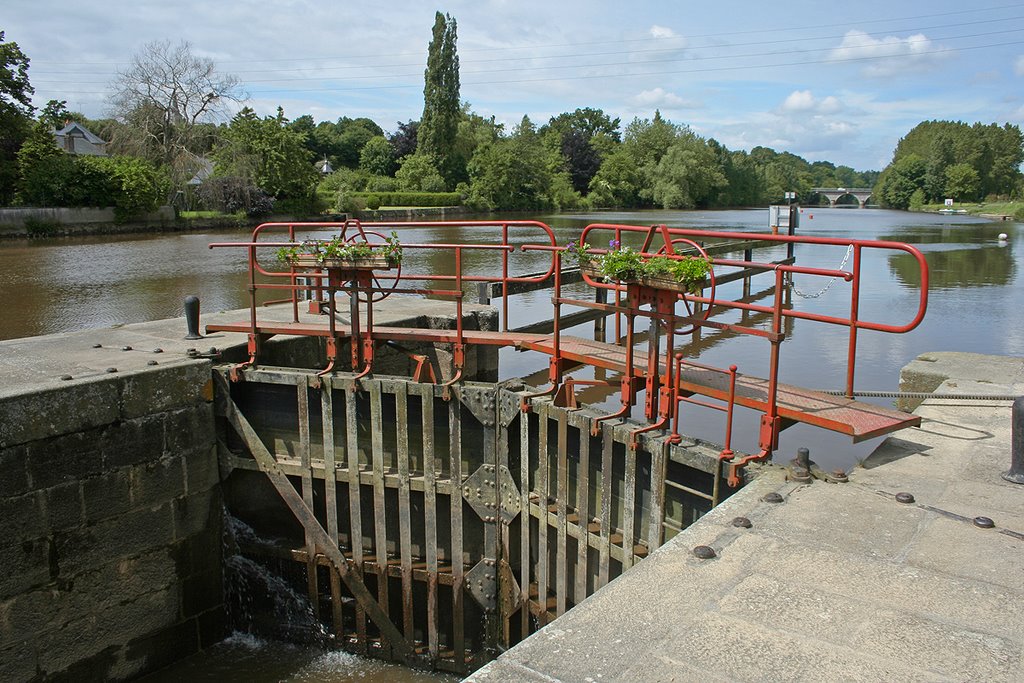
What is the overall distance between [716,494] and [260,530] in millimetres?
4865

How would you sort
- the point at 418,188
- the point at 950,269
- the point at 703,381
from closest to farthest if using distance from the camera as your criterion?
the point at 703,381, the point at 950,269, the point at 418,188

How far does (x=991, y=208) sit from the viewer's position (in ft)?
258

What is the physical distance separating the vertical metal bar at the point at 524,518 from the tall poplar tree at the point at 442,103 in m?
69.1

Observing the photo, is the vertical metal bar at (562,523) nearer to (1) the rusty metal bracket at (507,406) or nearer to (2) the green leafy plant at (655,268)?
(1) the rusty metal bracket at (507,406)

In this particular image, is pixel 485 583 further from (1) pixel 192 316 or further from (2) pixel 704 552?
(1) pixel 192 316

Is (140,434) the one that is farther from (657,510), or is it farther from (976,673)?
(976,673)

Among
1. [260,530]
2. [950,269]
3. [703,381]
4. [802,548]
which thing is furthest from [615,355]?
[950,269]

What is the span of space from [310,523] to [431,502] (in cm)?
132

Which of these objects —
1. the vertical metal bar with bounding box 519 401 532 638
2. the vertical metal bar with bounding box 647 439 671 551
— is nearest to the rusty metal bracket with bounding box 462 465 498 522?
the vertical metal bar with bounding box 519 401 532 638

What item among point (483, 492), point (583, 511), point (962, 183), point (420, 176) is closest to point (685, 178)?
point (420, 176)

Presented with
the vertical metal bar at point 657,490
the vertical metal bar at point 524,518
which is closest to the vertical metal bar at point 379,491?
the vertical metal bar at point 524,518

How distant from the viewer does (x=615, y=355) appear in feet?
23.7

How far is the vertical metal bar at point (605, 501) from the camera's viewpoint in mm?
6188

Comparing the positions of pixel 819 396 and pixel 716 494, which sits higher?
pixel 819 396
